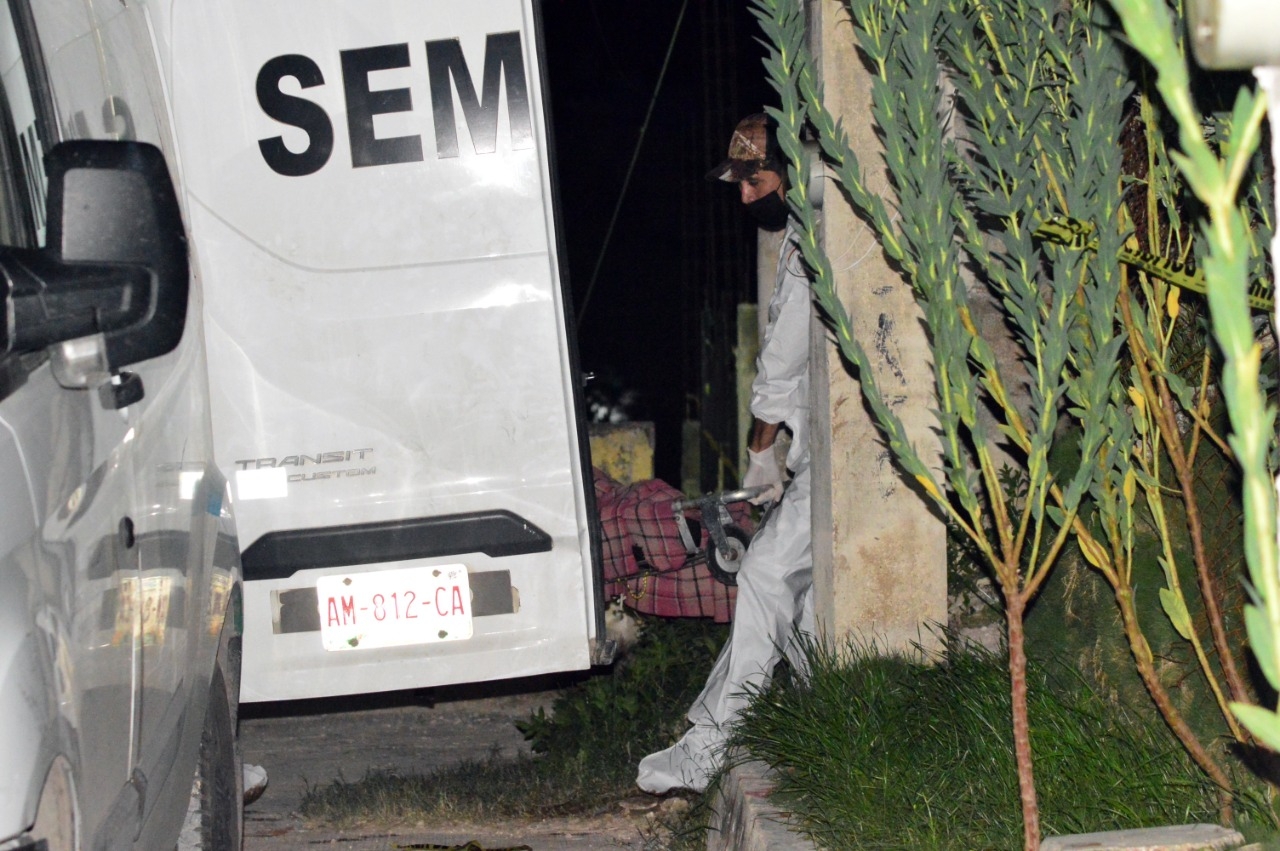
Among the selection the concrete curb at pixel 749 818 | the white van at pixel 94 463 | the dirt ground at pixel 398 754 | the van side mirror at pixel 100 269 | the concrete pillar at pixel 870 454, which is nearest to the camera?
the white van at pixel 94 463

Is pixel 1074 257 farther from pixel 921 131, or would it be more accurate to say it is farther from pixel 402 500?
pixel 402 500

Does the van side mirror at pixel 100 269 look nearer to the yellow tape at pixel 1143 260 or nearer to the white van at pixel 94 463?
the white van at pixel 94 463

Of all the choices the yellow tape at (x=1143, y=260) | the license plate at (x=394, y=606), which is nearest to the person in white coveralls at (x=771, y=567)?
the license plate at (x=394, y=606)

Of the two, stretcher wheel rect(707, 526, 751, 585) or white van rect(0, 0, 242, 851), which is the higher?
white van rect(0, 0, 242, 851)

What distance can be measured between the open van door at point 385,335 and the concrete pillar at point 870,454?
86 centimetres

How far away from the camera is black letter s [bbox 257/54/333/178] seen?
359 centimetres

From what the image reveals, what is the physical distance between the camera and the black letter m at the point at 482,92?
3.60 metres

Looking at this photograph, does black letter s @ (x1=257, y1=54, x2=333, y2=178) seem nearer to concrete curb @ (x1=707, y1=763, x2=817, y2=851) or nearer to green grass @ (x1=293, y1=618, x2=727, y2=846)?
concrete curb @ (x1=707, y1=763, x2=817, y2=851)

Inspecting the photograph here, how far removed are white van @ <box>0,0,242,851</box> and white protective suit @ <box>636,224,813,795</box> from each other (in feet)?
5.59

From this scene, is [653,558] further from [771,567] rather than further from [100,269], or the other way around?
[100,269]

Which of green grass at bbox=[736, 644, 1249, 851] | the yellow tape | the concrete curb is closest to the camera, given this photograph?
the yellow tape

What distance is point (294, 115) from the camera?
3598 mm

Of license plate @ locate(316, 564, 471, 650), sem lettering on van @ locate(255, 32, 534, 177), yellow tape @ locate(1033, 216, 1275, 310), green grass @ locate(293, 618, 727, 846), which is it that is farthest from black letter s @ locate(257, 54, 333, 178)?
green grass @ locate(293, 618, 727, 846)

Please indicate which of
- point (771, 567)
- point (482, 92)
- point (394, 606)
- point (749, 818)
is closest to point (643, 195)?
point (771, 567)
